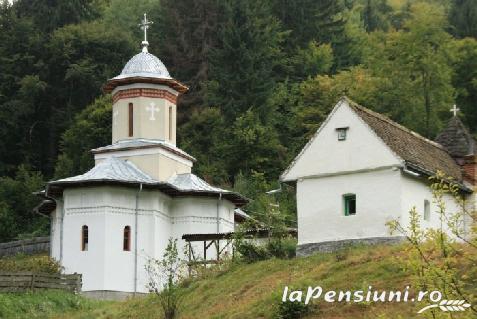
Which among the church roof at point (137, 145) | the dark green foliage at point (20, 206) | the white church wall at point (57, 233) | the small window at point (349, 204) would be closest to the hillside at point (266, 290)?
the small window at point (349, 204)

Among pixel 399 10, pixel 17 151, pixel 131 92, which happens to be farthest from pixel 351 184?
pixel 399 10

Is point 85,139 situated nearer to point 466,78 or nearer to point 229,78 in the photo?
point 229,78

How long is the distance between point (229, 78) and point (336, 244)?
3970cm

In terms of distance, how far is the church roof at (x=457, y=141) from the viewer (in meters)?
36.8

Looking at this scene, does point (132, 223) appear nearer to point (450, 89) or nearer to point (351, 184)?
point (351, 184)

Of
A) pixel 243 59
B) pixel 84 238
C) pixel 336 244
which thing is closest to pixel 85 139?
pixel 243 59

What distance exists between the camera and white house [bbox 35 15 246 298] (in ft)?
131

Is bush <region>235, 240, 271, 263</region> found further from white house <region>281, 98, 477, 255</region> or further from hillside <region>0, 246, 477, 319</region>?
white house <region>281, 98, 477, 255</region>

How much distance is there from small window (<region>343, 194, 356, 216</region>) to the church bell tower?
1226 cm

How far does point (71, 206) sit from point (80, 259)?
2.10m

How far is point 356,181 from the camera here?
32188mm

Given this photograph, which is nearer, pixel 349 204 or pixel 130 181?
pixel 349 204

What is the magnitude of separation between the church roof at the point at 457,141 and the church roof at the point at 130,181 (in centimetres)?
904

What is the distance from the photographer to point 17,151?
241 feet
